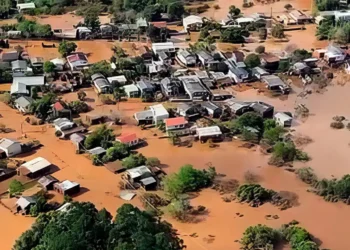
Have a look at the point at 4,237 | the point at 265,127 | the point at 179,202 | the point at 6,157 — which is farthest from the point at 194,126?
the point at 4,237

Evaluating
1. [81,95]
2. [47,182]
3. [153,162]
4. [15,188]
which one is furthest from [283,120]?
[15,188]

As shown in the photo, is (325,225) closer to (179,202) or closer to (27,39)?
(179,202)

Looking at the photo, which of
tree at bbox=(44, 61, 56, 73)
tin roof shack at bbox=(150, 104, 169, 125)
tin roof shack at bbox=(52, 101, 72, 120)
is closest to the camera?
tin roof shack at bbox=(150, 104, 169, 125)

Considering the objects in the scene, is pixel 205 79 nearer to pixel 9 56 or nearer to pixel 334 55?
pixel 334 55

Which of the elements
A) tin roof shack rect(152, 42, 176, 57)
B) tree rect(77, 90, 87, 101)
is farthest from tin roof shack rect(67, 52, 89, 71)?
tin roof shack rect(152, 42, 176, 57)

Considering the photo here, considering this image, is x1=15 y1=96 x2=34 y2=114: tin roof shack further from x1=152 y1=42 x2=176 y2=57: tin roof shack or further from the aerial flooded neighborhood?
x1=152 y1=42 x2=176 y2=57: tin roof shack

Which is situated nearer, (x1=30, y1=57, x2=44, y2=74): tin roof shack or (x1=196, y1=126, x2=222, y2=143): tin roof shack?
(x1=196, y1=126, x2=222, y2=143): tin roof shack

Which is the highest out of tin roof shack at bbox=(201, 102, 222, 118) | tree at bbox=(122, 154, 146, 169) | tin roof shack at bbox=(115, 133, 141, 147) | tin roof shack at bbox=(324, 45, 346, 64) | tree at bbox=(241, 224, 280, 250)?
tin roof shack at bbox=(324, 45, 346, 64)

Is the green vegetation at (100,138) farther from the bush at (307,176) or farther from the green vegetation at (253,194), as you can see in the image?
the bush at (307,176)
